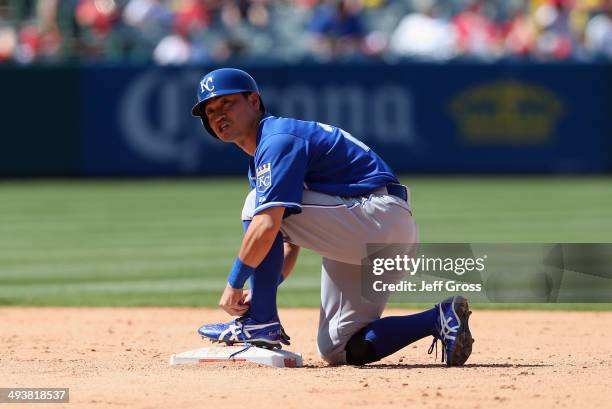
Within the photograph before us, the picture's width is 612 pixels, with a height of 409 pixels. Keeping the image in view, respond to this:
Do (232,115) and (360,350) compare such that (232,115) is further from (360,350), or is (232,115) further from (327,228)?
(360,350)

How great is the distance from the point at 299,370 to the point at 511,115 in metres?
14.2

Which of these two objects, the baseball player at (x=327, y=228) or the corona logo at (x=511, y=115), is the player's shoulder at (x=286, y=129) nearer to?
the baseball player at (x=327, y=228)

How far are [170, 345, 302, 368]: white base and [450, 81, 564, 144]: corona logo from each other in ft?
45.8

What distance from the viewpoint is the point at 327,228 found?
5727mm

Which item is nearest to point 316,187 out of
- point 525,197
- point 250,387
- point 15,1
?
point 250,387

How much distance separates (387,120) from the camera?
19422 mm

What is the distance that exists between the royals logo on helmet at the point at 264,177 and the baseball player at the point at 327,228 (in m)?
0.01

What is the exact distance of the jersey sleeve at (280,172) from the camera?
5461 mm

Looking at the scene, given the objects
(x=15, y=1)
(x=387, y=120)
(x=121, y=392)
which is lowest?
(x=121, y=392)

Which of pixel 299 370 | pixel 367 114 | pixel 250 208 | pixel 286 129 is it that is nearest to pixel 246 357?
pixel 299 370

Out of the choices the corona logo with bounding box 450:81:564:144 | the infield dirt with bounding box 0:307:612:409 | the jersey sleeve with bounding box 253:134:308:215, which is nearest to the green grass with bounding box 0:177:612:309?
the corona logo with bounding box 450:81:564:144

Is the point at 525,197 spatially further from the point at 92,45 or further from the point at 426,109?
the point at 92,45

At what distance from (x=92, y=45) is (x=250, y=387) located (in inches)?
602

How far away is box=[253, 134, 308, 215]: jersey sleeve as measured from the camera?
5.46 m
